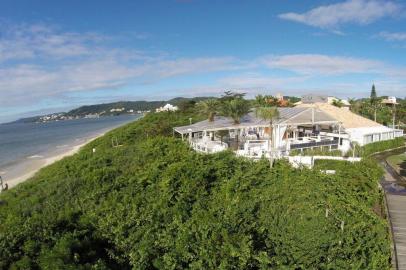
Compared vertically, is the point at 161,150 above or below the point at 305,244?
above

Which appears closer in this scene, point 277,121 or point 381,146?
point 277,121

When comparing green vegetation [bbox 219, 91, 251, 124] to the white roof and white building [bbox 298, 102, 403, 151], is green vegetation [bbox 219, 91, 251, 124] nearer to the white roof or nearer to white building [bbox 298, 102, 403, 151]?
white building [bbox 298, 102, 403, 151]

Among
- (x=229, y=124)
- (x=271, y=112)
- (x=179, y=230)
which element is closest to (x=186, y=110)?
(x=229, y=124)

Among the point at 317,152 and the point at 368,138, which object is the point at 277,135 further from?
the point at 368,138

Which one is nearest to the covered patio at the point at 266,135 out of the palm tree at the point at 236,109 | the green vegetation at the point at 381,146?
the palm tree at the point at 236,109

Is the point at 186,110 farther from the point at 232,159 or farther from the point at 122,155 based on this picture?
the point at 232,159

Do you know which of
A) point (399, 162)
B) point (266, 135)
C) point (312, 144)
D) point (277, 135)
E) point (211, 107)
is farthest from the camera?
point (211, 107)

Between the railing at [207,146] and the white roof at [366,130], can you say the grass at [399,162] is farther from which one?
the railing at [207,146]

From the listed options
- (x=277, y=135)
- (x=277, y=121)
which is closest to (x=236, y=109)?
(x=277, y=121)
